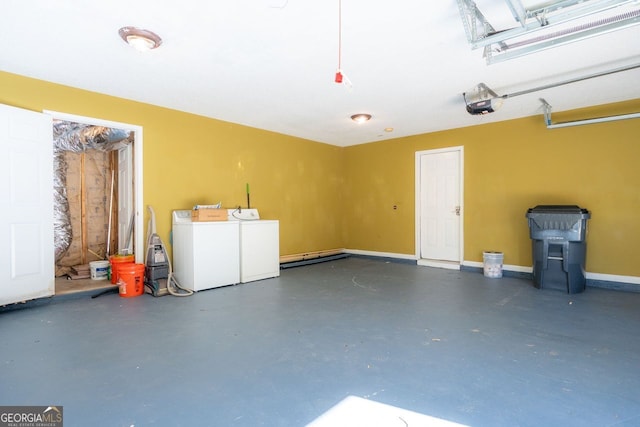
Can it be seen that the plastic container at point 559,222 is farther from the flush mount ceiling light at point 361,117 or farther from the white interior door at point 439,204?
the flush mount ceiling light at point 361,117

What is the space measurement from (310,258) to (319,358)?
4.33 metres

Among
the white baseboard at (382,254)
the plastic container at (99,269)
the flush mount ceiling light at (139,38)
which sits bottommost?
the white baseboard at (382,254)

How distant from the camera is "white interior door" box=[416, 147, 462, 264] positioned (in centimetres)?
584

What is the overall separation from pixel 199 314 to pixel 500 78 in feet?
13.7

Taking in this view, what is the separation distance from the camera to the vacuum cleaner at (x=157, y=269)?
4098 millimetres

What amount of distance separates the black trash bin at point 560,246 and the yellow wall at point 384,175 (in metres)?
0.63

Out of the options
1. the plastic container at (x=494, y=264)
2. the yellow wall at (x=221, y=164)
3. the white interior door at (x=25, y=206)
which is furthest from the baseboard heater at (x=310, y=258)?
the white interior door at (x=25, y=206)

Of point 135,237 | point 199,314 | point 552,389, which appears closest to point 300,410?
point 552,389

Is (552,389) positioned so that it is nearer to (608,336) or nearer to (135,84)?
(608,336)

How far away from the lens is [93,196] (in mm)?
5516

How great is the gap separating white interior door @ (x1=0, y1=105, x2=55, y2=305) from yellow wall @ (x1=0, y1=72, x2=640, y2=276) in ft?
0.99

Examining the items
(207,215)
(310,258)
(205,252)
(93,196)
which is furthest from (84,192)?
(310,258)

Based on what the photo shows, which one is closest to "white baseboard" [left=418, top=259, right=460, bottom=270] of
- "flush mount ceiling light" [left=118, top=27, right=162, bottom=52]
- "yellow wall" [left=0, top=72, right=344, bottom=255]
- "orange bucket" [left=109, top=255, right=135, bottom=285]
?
"yellow wall" [left=0, top=72, right=344, bottom=255]

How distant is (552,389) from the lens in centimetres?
192
